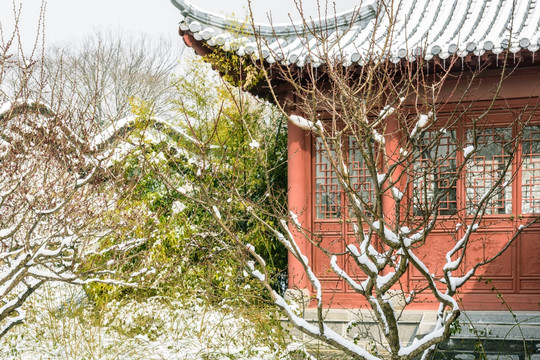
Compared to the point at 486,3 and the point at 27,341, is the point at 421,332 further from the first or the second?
the point at 486,3

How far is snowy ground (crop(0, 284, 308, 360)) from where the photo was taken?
581 cm

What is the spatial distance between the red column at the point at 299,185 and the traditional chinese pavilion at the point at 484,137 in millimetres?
11

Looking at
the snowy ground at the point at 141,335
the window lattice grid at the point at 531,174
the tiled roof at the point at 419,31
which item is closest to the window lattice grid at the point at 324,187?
the tiled roof at the point at 419,31

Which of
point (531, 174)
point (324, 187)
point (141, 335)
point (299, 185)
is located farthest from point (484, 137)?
point (141, 335)

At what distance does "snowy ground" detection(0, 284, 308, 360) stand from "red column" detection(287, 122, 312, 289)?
113cm

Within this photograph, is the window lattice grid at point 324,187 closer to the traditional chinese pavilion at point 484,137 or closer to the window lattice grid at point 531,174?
the traditional chinese pavilion at point 484,137

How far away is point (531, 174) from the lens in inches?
289

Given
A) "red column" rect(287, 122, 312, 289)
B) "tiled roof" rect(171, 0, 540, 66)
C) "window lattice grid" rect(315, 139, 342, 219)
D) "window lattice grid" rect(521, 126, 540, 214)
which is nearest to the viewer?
"tiled roof" rect(171, 0, 540, 66)

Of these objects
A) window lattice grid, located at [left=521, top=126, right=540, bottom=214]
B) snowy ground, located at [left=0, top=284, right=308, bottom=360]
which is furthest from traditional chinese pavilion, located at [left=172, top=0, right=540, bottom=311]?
snowy ground, located at [left=0, top=284, right=308, bottom=360]

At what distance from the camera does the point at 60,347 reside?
6.21 metres

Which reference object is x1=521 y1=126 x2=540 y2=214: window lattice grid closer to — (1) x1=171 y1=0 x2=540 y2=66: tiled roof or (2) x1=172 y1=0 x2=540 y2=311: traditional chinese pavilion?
(2) x1=172 y1=0 x2=540 y2=311: traditional chinese pavilion

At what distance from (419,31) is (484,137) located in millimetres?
1867

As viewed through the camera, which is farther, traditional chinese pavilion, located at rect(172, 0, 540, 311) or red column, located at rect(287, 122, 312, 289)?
red column, located at rect(287, 122, 312, 289)

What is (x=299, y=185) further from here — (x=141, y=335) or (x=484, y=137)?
(x=141, y=335)
